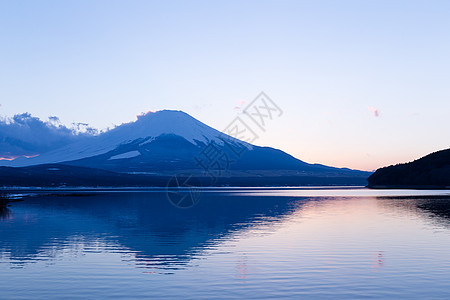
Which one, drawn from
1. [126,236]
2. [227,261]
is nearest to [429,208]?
[126,236]

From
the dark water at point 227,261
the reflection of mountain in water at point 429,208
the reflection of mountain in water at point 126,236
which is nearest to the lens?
the dark water at point 227,261

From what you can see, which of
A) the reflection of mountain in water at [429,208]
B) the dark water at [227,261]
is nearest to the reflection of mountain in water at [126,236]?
the dark water at [227,261]

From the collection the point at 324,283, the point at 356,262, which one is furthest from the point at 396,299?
the point at 356,262

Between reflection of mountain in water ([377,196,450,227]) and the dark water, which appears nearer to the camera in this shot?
the dark water

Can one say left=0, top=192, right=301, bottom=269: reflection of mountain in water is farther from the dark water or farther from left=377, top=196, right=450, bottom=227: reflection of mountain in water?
left=377, top=196, right=450, bottom=227: reflection of mountain in water

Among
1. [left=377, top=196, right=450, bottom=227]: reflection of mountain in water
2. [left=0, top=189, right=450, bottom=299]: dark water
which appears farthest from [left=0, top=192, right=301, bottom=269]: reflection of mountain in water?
[left=377, top=196, right=450, bottom=227]: reflection of mountain in water

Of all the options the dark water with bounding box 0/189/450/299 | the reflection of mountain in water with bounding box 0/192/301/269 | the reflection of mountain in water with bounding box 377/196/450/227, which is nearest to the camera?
the dark water with bounding box 0/189/450/299

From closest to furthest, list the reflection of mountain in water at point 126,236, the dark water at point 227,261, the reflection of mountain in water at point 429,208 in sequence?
the dark water at point 227,261 < the reflection of mountain in water at point 126,236 < the reflection of mountain in water at point 429,208

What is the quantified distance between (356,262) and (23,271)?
1825cm

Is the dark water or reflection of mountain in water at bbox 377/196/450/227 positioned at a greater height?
reflection of mountain in water at bbox 377/196/450/227

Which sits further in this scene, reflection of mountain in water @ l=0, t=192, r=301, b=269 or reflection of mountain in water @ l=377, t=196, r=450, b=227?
reflection of mountain in water @ l=377, t=196, r=450, b=227

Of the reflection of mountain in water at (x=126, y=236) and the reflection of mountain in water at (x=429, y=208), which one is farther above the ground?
the reflection of mountain in water at (x=429, y=208)

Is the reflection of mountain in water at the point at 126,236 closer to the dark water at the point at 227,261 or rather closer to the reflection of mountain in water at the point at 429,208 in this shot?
the dark water at the point at 227,261

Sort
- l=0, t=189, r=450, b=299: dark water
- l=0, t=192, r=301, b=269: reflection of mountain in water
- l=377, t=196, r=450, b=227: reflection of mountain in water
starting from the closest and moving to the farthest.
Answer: l=0, t=189, r=450, b=299: dark water → l=0, t=192, r=301, b=269: reflection of mountain in water → l=377, t=196, r=450, b=227: reflection of mountain in water
